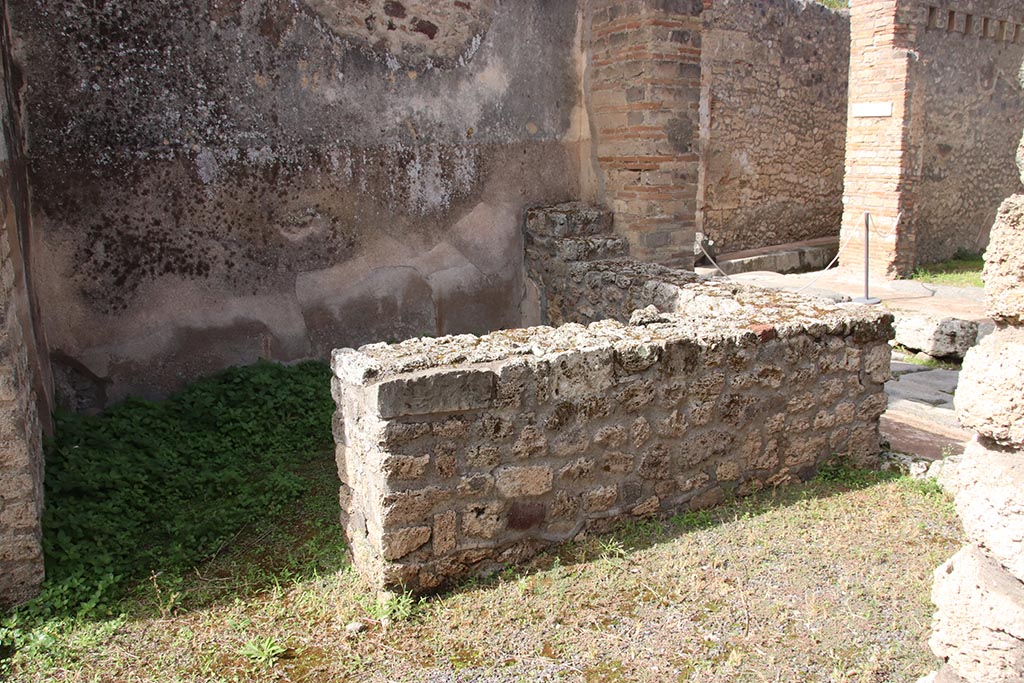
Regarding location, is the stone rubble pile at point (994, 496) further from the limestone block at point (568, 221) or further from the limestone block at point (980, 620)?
the limestone block at point (568, 221)

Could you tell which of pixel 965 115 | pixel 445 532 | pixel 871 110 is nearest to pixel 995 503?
pixel 445 532

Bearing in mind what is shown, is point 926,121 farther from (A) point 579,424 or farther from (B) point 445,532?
(B) point 445,532

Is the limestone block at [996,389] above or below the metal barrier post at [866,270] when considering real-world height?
above

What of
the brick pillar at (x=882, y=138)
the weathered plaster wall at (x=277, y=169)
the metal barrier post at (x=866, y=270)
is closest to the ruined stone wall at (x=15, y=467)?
the weathered plaster wall at (x=277, y=169)

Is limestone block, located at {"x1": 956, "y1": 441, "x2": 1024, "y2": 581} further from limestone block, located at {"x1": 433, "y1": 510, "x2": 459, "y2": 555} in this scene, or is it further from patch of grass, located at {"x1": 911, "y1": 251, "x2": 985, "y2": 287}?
patch of grass, located at {"x1": 911, "y1": 251, "x2": 985, "y2": 287}

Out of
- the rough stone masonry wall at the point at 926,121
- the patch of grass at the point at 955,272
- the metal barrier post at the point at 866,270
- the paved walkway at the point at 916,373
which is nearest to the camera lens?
the paved walkway at the point at 916,373

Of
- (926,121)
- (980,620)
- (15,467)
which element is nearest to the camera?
(980,620)

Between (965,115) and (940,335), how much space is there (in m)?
6.89

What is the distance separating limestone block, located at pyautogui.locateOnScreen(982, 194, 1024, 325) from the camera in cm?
165

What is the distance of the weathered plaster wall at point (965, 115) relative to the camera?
12031mm

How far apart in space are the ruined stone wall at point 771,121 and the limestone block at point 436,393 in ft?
35.7

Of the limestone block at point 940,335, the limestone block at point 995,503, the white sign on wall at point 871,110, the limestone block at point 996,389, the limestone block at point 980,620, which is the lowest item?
the limestone block at point 940,335

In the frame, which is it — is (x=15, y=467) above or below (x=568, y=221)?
below

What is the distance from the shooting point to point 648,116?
6.42 m
